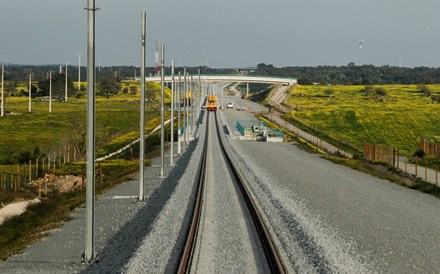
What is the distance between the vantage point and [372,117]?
104625mm

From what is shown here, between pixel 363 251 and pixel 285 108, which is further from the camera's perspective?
pixel 285 108

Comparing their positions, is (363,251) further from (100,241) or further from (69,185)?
(69,185)

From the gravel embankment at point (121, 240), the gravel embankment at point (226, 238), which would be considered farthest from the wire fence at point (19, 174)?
the gravel embankment at point (226, 238)

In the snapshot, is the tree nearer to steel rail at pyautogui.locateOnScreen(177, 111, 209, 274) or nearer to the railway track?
the railway track

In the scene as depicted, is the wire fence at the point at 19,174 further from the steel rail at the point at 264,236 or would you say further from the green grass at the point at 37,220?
the steel rail at the point at 264,236

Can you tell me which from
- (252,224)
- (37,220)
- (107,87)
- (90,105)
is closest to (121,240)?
(90,105)

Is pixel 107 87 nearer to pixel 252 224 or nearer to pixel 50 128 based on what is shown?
pixel 50 128

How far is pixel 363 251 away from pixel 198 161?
2933 cm

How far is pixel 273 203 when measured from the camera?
973 inches

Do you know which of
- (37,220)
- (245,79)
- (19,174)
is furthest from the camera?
(245,79)

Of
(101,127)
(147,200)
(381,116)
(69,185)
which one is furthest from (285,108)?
(147,200)

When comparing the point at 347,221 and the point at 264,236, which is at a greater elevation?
the point at 264,236

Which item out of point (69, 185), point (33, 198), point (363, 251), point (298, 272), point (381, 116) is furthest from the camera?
point (381, 116)

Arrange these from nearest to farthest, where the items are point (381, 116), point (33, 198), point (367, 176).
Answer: point (33, 198)
point (367, 176)
point (381, 116)
